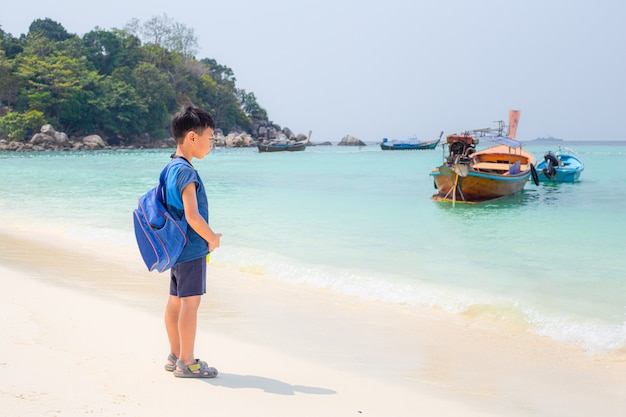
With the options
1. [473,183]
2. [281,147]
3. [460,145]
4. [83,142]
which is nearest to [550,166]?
[460,145]

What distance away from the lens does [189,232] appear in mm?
2896

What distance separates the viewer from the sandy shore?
2689 millimetres

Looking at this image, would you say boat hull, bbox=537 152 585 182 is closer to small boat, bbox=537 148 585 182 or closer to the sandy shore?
small boat, bbox=537 148 585 182

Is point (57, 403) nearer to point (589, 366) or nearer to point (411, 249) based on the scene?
point (589, 366)

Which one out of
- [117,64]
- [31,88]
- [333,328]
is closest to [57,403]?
[333,328]

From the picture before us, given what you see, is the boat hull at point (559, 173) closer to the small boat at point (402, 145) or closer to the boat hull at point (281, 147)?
the boat hull at point (281, 147)

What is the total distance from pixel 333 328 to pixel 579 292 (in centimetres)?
325

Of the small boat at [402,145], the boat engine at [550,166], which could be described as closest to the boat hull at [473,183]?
the boat engine at [550,166]

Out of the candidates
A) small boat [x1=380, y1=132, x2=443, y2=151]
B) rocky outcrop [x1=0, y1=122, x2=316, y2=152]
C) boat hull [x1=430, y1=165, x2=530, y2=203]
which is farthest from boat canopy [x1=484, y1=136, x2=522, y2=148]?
small boat [x1=380, y1=132, x2=443, y2=151]

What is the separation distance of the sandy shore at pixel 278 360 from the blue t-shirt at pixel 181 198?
0.65m

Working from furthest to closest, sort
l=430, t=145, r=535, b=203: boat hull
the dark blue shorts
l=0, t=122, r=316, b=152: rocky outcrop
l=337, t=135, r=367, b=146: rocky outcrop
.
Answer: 1. l=337, t=135, r=367, b=146: rocky outcrop
2. l=0, t=122, r=316, b=152: rocky outcrop
3. l=430, t=145, r=535, b=203: boat hull
4. the dark blue shorts

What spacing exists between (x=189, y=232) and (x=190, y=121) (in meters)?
0.56

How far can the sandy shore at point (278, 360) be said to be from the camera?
2689mm

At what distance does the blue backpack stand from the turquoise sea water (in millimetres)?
3141
